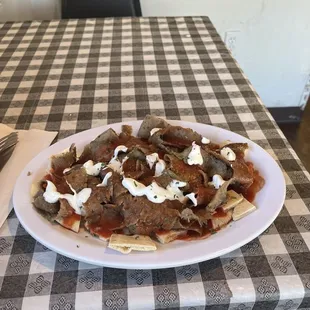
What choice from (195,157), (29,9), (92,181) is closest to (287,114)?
(29,9)

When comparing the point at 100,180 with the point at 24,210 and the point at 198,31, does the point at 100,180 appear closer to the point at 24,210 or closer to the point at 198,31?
the point at 24,210

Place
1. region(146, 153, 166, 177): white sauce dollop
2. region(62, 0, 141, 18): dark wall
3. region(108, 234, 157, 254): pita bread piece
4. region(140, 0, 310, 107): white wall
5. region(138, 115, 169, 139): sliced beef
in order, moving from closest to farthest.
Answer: region(108, 234, 157, 254): pita bread piece < region(146, 153, 166, 177): white sauce dollop < region(138, 115, 169, 139): sliced beef < region(62, 0, 141, 18): dark wall < region(140, 0, 310, 107): white wall

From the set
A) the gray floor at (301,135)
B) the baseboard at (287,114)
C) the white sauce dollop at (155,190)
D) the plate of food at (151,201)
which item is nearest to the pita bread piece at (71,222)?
the plate of food at (151,201)

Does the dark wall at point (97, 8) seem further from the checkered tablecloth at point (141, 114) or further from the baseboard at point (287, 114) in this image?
the baseboard at point (287, 114)

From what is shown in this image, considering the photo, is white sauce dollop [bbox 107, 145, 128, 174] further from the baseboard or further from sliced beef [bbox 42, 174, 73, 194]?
the baseboard

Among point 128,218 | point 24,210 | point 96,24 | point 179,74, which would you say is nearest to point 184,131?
point 128,218

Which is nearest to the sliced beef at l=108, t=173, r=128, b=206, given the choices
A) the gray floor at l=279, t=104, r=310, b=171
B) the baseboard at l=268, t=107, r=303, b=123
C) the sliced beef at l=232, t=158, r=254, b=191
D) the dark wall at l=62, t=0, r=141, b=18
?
the sliced beef at l=232, t=158, r=254, b=191

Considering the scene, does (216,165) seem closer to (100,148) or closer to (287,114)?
(100,148)
